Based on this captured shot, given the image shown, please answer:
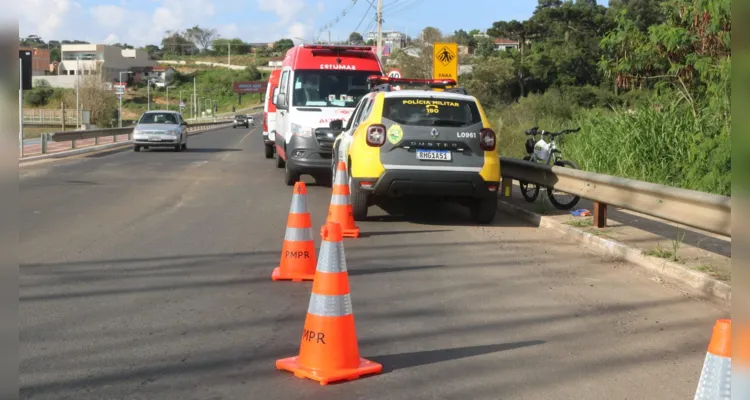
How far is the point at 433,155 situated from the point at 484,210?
4.08 feet

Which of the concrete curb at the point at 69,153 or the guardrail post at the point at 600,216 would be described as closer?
the guardrail post at the point at 600,216

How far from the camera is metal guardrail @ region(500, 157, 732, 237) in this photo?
801 cm

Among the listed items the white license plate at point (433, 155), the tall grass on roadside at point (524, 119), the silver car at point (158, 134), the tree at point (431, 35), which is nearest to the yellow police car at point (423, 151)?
the white license plate at point (433, 155)

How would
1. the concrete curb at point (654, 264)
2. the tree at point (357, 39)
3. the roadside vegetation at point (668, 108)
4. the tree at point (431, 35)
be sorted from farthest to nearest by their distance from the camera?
the tree at point (357, 39) < the tree at point (431, 35) < the roadside vegetation at point (668, 108) < the concrete curb at point (654, 264)

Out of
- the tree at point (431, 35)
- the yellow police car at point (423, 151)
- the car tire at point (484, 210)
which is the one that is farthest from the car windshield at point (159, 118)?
the tree at point (431, 35)

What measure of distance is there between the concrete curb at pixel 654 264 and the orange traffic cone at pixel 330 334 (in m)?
2.57

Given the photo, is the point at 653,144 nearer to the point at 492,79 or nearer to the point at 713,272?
the point at 713,272

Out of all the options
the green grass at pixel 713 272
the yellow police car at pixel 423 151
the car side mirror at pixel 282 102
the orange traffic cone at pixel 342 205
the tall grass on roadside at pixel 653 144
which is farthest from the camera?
the car side mirror at pixel 282 102

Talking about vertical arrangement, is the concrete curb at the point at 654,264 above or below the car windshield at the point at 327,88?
below

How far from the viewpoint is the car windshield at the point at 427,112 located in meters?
11.8

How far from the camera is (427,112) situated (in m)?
11.9

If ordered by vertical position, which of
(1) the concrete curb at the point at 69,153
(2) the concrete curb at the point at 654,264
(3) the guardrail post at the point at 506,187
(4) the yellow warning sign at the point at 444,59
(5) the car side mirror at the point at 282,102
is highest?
(4) the yellow warning sign at the point at 444,59

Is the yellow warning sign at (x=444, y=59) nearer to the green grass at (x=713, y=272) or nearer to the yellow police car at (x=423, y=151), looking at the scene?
the yellow police car at (x=423, y=151)

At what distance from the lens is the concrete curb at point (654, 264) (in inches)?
301
